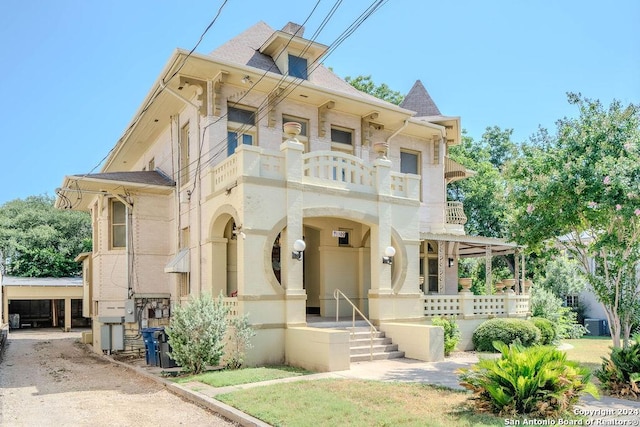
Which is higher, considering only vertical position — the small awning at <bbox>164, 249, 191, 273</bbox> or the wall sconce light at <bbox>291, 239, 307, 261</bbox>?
the wall sconce light at <bbox>291, 239, 307, 261</bbox>

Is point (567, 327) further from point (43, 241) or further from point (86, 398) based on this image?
point (43, 241)

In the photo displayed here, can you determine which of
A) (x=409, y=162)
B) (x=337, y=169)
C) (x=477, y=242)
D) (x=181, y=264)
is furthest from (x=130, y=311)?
(x=477, y=242)

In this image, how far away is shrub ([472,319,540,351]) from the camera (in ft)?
52.4

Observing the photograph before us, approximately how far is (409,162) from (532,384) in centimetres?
1344

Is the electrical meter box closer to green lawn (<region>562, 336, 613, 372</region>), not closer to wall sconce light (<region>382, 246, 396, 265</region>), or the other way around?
Result: wall sconce light (<region>382, 246, 396, 265</region>)

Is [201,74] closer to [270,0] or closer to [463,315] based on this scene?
[270,0]

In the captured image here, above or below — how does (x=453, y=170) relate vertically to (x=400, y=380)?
→ above

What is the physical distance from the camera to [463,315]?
55.6 ft

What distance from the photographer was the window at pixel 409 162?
1986 cm

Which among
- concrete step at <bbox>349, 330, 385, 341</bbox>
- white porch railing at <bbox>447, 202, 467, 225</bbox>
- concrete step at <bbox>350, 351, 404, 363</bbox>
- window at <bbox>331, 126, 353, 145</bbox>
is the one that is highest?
window at <bbox>331, 126, 353, 145</bbox>

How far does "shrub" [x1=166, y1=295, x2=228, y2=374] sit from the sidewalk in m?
0.67

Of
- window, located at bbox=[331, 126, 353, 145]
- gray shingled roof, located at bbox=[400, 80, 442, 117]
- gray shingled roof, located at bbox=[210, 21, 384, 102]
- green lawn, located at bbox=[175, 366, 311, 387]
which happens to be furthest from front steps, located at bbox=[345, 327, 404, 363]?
gray shingled roof, located at bbox=[400, 80, 442, 117]

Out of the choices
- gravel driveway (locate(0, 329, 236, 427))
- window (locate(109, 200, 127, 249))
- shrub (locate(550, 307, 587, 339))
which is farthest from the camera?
shrub (locate(550, 307, 587, 339))

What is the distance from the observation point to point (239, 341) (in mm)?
12336
